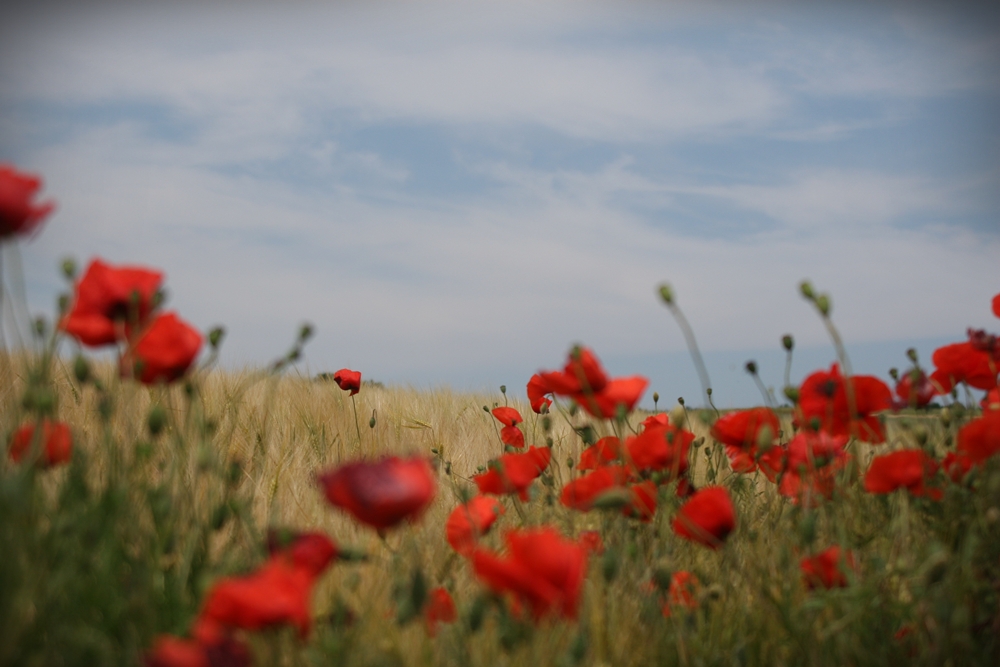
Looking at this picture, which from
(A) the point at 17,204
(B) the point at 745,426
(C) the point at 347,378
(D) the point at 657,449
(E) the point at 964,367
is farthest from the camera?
(C) the point at 347,378

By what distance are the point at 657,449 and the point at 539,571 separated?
742 mm

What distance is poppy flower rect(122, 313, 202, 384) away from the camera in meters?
1.30

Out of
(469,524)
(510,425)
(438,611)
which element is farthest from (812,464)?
(510,425)

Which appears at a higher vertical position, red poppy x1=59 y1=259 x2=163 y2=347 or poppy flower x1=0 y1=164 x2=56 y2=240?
poppy flower x1=0 y1=164 x2=56 y2=240

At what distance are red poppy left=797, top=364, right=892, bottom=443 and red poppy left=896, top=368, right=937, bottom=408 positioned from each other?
116mm

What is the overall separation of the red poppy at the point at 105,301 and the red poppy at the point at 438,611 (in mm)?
739

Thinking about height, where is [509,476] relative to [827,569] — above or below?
above

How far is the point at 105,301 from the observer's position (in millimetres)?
1359

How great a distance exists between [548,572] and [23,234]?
3.42ft

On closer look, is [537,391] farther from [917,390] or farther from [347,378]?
[917,390]

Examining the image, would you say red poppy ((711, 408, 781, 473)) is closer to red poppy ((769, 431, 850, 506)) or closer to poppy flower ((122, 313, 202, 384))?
red poppy ((769, 431, 850, 506))

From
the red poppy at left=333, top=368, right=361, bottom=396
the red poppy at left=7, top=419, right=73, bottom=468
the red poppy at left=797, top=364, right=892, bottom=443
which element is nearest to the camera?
the red poppy at left=7, top=419, right=73, bottom=468

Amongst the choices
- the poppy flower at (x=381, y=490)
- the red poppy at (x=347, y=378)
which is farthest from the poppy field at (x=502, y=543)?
the red poppy at (x=347, y=378)

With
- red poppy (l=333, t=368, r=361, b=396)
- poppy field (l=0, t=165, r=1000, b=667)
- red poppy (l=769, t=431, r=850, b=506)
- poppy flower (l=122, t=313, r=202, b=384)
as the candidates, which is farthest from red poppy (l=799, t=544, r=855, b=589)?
red poppy (l=333, t=368, r=361, b=396)
